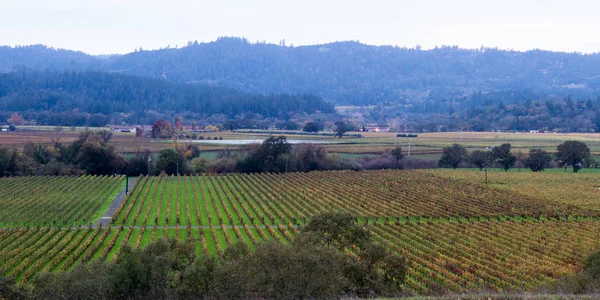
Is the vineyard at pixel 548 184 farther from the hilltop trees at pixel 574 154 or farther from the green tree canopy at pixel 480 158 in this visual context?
the green tree canopy at pixel 480 158

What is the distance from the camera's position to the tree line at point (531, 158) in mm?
81688

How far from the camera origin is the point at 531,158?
3282 inches

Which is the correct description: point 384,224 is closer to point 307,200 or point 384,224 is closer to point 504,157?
point 307,200

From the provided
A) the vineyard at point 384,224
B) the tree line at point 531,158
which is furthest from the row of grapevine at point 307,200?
the tree line at point 531,158

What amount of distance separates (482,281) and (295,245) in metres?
9.54

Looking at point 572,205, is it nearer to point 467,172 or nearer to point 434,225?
point 434,225

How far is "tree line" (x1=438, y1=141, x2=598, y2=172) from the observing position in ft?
268

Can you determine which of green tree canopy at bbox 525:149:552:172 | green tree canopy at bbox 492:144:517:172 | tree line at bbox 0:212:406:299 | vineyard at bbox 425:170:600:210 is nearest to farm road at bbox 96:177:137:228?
tree line at bbox 0:212:406:299

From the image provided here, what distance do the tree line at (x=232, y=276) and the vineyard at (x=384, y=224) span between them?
114 inches

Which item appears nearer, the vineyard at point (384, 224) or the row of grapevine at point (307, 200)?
the vineyard at point (384, 224)

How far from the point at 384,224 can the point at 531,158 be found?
48752 millimetres

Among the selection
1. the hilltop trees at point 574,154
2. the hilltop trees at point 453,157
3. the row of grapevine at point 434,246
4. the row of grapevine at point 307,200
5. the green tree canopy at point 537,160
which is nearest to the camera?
the row of grapevine at point 434,246

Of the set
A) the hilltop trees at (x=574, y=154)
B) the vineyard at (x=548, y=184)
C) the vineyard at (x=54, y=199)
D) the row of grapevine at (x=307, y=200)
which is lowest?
the vineyard at (x=548, y=184)

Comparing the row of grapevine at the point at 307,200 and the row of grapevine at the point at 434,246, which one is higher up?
the row of grapevine at the point at 434,246
